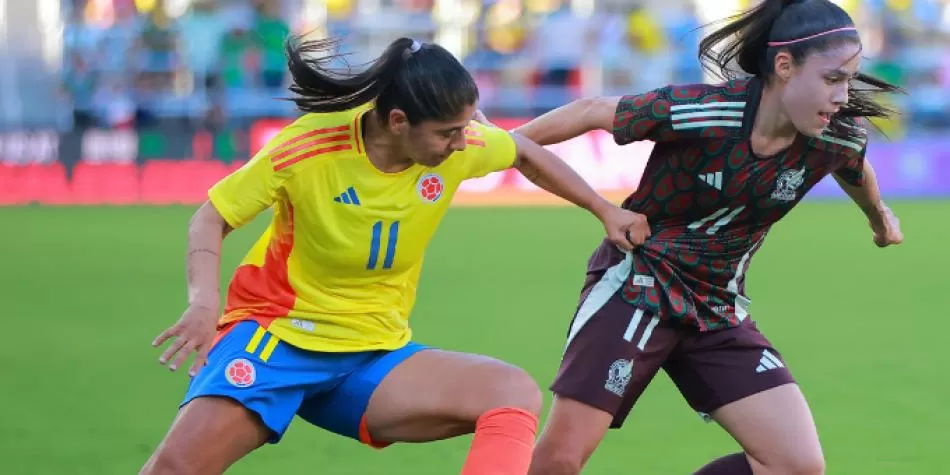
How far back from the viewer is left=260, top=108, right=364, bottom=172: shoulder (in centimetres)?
390

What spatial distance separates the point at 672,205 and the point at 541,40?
14.8 meters

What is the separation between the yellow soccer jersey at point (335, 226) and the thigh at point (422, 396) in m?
0.10

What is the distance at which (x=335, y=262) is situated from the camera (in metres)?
4.04

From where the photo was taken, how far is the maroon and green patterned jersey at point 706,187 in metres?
4.21

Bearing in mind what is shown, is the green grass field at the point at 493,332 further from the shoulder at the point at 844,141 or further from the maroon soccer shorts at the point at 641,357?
the shoulder at the point at 844,141

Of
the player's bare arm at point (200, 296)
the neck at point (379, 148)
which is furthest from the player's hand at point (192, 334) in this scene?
the neck at point (379, 148)

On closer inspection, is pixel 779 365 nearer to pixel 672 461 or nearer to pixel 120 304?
pixel 672 461

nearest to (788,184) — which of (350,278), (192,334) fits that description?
(350,278)

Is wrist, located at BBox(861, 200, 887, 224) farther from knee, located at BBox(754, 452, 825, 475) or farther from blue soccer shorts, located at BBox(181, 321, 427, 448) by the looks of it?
blue soccer shorts, located at BBox(181, 321, 427, 448)

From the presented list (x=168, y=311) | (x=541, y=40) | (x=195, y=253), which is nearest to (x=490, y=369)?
(x=195, y=253)

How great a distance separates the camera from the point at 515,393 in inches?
156

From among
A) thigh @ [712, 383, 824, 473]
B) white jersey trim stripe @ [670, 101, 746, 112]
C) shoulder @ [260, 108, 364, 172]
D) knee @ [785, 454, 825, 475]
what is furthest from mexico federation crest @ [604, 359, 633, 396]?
shoulder @ [260, 108, 364, 172]

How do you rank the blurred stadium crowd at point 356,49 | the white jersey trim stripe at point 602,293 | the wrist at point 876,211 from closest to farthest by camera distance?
the white jersey trim stripe at point 602,293 → the wrist at point 876,211 → the blurred stadium crowd at point 356,49

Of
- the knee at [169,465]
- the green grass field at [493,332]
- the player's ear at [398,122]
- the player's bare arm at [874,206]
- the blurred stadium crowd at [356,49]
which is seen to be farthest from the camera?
the blurred stadium crowd at [356,49]
